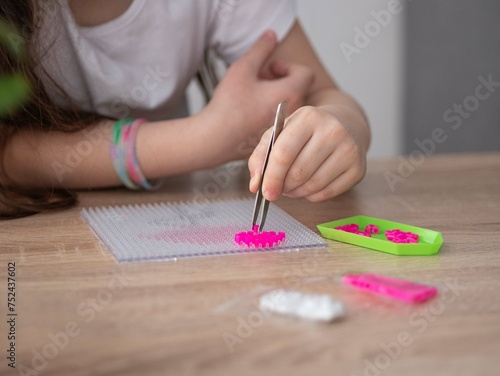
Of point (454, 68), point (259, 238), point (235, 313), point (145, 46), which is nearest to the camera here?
point (235, 313)

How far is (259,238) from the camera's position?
24.6 inches

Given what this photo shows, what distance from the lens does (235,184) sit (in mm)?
948

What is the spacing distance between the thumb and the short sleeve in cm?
11

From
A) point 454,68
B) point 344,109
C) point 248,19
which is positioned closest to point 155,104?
point 248,19

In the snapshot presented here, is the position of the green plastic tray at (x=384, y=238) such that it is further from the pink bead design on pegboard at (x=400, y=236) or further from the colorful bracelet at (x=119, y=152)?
the colorful bracelet at (x=119, y=152)

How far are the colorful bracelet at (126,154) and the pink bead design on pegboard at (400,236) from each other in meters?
0.35

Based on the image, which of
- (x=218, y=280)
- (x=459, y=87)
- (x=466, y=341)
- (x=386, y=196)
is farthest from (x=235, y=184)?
(x=459, y=87)

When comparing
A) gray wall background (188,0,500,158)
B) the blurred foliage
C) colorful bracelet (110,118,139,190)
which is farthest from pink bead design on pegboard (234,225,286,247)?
gray wall background (188,0,500,158)

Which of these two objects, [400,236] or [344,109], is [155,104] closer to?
[344,109]

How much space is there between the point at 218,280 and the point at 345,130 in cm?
25

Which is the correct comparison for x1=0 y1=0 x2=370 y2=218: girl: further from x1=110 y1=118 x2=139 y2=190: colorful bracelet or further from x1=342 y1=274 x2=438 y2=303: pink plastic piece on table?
x1=342 y1=274 x2=438 y2=303: pink plastic piece on table

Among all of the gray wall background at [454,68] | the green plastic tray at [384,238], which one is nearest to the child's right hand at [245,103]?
the green plastic tray at [384,238]

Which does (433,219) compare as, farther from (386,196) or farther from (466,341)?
(466,341)

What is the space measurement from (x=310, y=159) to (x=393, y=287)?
21 centimetres
